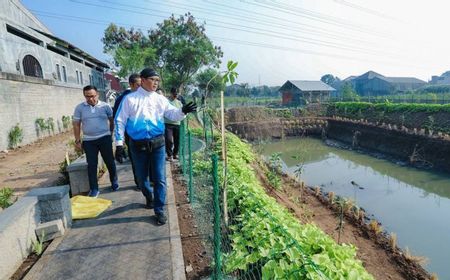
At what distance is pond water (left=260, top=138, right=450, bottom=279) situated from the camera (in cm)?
663

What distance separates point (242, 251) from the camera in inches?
111

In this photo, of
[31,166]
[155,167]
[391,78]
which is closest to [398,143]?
[155,167]

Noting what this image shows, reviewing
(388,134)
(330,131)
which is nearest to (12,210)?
(388,134)

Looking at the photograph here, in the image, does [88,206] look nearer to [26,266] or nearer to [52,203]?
[52,203]

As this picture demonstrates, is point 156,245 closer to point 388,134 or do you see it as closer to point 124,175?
point 124,175

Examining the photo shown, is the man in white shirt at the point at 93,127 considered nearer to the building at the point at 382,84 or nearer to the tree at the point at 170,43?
the tree at the point at 170,43

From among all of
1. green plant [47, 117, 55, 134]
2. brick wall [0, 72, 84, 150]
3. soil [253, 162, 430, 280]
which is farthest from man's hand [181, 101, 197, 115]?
green plant [47, 117, 55, 134]

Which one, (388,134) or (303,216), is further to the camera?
(388,134)

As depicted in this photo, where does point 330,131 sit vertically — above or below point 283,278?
below

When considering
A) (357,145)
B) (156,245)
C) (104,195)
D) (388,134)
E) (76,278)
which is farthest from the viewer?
(357,145)

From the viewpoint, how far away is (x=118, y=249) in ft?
10.2

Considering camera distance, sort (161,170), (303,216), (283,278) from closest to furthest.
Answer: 1. (283,278)
2. (161,170)
3. (303,216)

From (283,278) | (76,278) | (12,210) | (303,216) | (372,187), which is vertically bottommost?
(372,187)

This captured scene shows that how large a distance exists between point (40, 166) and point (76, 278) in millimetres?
5779
